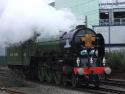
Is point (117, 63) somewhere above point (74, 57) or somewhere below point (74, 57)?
below

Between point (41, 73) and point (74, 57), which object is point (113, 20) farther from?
point (74, 57)

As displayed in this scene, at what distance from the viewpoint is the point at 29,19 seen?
81.9 ft

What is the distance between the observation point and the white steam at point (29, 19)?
81.6 ft

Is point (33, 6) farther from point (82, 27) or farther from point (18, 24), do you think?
point (82, 27)

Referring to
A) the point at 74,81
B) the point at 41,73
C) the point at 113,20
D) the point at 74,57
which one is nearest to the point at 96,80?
the point at 74,81

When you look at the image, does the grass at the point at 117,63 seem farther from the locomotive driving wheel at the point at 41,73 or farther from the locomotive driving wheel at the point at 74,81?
the locomotive driving wheel at the point at 74,81

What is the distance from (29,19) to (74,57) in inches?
168

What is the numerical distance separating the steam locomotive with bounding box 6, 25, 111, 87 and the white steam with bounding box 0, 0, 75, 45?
82 cm

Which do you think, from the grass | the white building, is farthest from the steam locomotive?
the white building

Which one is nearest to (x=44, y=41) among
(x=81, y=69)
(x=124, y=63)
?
(x=81, y=69)

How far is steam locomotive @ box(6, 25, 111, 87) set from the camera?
71.3ft

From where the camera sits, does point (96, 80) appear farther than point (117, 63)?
No

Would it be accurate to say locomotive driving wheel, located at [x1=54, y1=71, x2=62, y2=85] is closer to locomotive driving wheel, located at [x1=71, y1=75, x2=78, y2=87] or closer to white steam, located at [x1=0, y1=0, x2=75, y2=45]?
locomotive driving wheel, located at [x1=71, y1=75, x2=78, y2=87]

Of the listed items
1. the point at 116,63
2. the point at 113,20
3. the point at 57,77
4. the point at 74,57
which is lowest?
the point at 57,77
